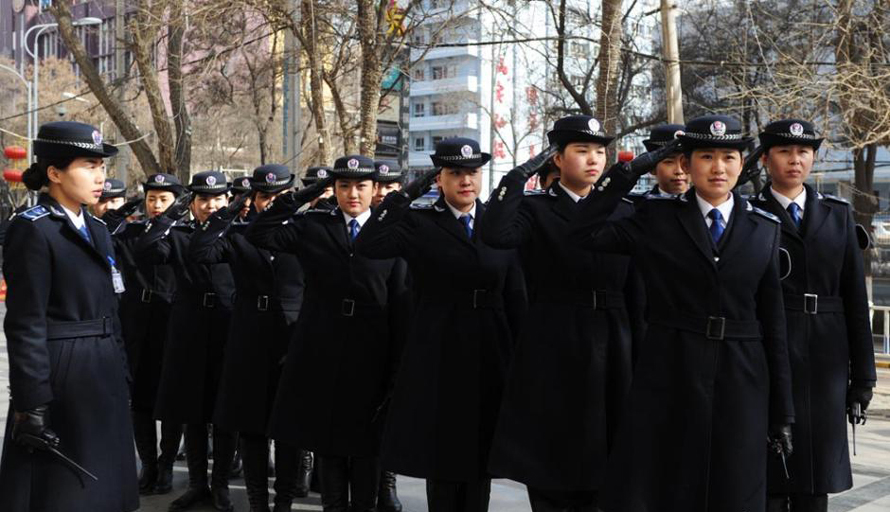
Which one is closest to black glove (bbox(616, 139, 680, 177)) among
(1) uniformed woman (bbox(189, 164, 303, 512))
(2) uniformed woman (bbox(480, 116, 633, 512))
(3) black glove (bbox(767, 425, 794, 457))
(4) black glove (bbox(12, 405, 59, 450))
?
(2) uniformed woman (bbox(480, 116, 633, 512))

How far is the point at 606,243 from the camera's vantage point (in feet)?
15.5

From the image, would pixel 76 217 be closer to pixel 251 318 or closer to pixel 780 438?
pixel 251 318

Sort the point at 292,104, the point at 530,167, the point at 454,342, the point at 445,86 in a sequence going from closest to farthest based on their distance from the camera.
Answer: the point at 530,167
the point at 454,342
the point at 292,104
the point at 445,86

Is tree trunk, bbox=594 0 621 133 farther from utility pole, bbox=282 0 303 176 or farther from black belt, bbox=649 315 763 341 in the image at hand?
black belt, bbox=649 315 763 341

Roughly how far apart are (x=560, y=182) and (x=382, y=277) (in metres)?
1.39

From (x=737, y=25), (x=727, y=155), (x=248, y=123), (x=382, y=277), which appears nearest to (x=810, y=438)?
(x=727, y=155)

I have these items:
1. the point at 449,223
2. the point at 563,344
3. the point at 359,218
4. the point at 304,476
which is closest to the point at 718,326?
the point at 563,344

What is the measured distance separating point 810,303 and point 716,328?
1.06 m

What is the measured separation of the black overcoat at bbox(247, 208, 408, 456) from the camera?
617 centimetres

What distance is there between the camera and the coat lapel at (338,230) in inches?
247

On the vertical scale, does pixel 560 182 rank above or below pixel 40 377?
above

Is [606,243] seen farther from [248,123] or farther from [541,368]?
[248,123]

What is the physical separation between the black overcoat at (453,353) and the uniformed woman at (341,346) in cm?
58

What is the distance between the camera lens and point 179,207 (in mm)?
7395
